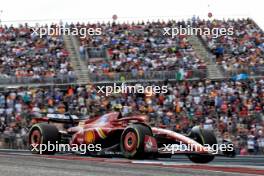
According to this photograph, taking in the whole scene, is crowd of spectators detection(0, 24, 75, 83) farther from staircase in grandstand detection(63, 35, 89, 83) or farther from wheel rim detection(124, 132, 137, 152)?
wheel rim detection(124, 132, 137, 152)

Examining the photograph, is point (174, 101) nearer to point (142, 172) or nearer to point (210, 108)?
point (210, 108)

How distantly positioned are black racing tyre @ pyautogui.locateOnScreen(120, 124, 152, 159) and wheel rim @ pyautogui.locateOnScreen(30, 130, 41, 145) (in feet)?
7.91

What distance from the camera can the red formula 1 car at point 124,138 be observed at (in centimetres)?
1347

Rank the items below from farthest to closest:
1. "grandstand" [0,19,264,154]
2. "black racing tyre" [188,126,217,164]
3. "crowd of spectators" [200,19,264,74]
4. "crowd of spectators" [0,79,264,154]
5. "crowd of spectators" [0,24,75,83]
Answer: "crowd of spectators" [200,19,264,74] → "crowd of spectators" [0,24,75,83] → "grandstand" [0,19,264,154] → "crowd of spectators" [0,79,264,154] → "black racing tyre" [188,126,217,164]

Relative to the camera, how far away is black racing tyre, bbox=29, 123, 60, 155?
1512cm

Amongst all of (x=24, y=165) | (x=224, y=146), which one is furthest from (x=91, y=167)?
(x=224, y=146)

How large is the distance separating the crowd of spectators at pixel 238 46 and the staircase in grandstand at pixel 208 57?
0.30 metres

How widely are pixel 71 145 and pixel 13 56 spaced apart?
14.0 m

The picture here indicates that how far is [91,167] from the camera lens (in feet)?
36.6
